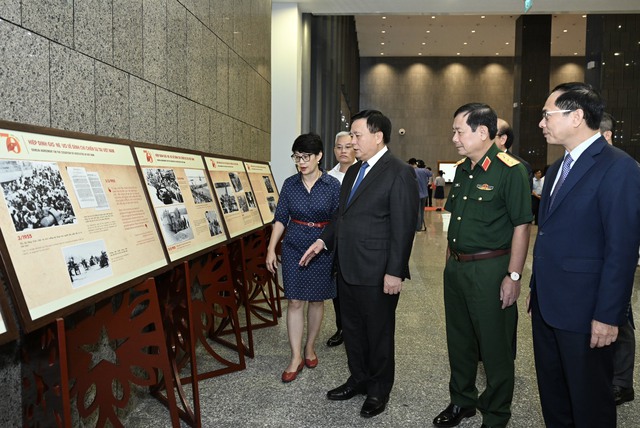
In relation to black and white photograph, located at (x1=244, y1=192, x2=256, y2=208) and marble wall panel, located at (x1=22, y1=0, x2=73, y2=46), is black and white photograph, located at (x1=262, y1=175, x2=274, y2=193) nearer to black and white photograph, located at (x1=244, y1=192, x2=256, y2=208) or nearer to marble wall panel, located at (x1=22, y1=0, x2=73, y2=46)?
black and white photograph, located at (x1=244, y1=192, x2=256, y2=208)

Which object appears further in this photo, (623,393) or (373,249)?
(623,393)

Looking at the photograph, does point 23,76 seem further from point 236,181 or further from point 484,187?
point 236,181

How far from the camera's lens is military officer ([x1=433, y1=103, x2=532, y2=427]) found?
7.68 ft

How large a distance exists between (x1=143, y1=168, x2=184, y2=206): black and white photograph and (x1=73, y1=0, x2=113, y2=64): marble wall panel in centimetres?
57

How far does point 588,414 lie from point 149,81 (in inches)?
104

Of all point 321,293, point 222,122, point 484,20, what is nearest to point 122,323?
point 321,293

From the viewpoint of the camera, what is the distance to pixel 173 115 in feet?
10.9

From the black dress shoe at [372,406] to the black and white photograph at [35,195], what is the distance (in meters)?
1.73

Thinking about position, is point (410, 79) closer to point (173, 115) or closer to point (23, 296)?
point (173, 115)

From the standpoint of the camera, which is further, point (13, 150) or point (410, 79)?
point (410, 79)

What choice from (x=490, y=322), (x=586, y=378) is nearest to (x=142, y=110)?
(x=490, y=322)

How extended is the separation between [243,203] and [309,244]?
39.8 inches

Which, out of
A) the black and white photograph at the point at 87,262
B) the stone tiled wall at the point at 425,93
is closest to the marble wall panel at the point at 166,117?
the black and white photograph at the point at 87,262

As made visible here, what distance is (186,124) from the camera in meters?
3.54
